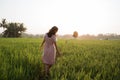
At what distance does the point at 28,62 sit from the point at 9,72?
1.95 m

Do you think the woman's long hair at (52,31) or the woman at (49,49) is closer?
the woman's long hair at (52,31)

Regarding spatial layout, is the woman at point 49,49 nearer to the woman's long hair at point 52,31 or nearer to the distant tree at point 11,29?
the woman's long hair at point 52,31

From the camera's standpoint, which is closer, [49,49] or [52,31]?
[52,31]

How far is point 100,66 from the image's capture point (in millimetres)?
7082

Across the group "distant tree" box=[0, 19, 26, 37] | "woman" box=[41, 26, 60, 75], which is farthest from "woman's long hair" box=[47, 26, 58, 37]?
"distant tree" box=[0, 19, 26, 37]

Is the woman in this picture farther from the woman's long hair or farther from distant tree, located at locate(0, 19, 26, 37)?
distant tree, located at locate(0, 19, 26, 37)

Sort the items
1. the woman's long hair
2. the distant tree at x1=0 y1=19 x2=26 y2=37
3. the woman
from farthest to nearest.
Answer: the distant tree at x1=0 y1=19 x2=26 y2=37 < the woman < the woman's long hair

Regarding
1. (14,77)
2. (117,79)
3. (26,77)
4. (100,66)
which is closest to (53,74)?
(26,77)

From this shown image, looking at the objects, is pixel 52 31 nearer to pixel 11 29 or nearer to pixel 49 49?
pixel 49 49

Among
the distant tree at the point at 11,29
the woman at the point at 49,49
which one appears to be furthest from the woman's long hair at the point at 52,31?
the distant tree at the point at 11,29

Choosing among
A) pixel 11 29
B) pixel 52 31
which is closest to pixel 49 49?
pixel 52 31

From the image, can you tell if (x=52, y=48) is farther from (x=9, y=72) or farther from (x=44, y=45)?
(x=9, y=72)

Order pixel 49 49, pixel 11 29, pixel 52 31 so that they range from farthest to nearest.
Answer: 1. pixel 11 29
2. pixel 49 49
3. pixel 52 31

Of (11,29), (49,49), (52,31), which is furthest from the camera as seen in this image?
(11,29)
